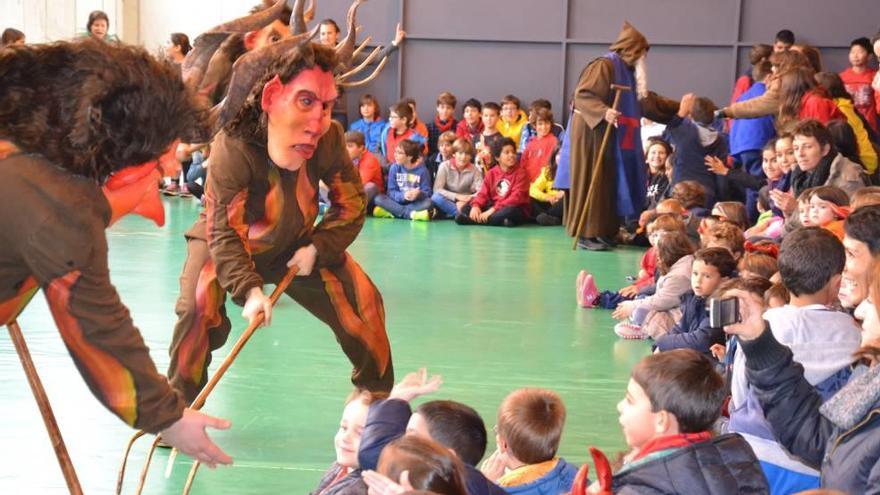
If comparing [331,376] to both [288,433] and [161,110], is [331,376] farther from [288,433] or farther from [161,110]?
[161,110]

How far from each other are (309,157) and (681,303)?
117 inches

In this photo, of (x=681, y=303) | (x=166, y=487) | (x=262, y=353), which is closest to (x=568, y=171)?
(x=681, y=303)

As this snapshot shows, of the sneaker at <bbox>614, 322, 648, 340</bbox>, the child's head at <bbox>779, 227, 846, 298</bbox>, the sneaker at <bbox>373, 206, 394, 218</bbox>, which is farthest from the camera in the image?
the sneaker at <bbox>373, 206, 394, 218</bbox>

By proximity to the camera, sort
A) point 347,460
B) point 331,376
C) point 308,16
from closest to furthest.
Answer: point 347,460, point 308,16, point 331,376

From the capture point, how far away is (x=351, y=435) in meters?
3.57

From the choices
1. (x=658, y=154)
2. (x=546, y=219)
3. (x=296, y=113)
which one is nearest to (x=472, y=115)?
(x=546, y=219)

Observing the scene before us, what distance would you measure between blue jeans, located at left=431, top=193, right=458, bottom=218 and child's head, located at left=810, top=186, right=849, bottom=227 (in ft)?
21.5

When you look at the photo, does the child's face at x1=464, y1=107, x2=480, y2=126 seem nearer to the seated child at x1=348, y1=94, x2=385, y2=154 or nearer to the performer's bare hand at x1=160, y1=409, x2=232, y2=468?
the seated child at x1=348, y1=94, x2=385, y2=154

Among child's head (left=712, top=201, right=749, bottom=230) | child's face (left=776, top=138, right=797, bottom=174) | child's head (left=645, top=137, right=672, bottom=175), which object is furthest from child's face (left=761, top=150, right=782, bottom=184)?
child's head (left=645, top=137, right=672, bottom=175)

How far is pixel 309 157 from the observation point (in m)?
4.70

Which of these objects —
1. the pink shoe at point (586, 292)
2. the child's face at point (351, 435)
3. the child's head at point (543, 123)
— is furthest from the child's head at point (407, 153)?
the child's face at point (351, 435)

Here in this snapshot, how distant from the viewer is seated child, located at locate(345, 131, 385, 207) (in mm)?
13586

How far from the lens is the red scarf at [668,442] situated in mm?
3039

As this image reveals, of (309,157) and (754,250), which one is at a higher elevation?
(309,157)
